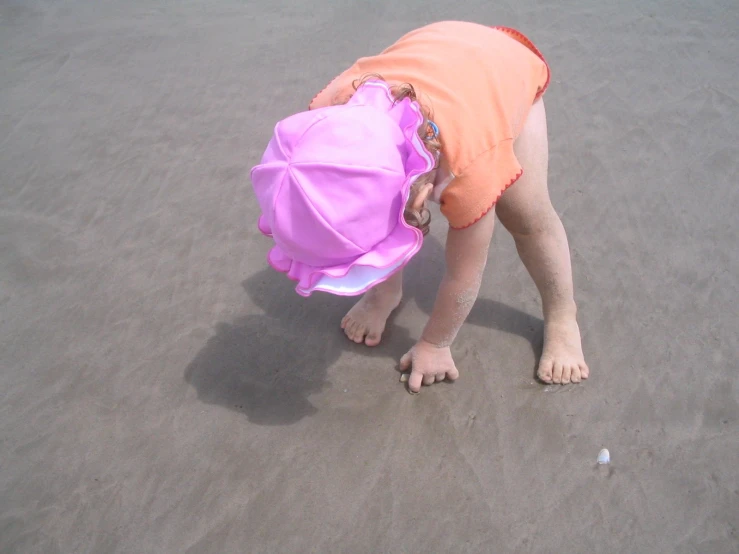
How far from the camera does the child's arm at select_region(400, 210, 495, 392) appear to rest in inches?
69.9

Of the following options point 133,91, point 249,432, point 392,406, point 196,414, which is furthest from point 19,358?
point 133,91

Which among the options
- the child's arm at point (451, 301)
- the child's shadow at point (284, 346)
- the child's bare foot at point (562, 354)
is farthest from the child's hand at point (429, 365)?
the child's bare foot at point (562, 354)

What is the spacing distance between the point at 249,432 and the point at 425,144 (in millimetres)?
1123

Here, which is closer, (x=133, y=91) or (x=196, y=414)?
(x=196, y=414)

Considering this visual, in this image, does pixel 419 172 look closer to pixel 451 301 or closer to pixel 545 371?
pixel 451 301

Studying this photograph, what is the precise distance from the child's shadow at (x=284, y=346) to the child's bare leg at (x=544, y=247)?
16 cm

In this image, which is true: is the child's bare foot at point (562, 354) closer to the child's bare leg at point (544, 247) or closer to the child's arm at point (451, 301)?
the child's bare leg at point (544, 247)

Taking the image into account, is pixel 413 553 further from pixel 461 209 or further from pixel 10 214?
pixel 10 214

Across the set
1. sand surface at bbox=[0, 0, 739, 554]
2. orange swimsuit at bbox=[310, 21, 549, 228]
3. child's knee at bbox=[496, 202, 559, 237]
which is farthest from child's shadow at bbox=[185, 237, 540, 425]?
orange swimsuit at bbox=[310, 21, 549, 228]

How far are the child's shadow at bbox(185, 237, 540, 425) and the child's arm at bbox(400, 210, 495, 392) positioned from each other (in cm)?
21

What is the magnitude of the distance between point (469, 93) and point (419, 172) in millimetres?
366

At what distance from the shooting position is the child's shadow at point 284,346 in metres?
2.20

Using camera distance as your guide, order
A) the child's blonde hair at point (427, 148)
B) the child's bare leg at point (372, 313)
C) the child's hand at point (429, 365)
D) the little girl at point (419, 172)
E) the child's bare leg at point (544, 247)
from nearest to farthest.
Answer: the little girl at point (419, 172), the child's blonde hair at point (427, 148), the child's bare leg at point (544, 247), the child's hand at point (429, 365), the child's bare leg at point (372, 313)

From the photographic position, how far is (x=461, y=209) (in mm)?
1626
